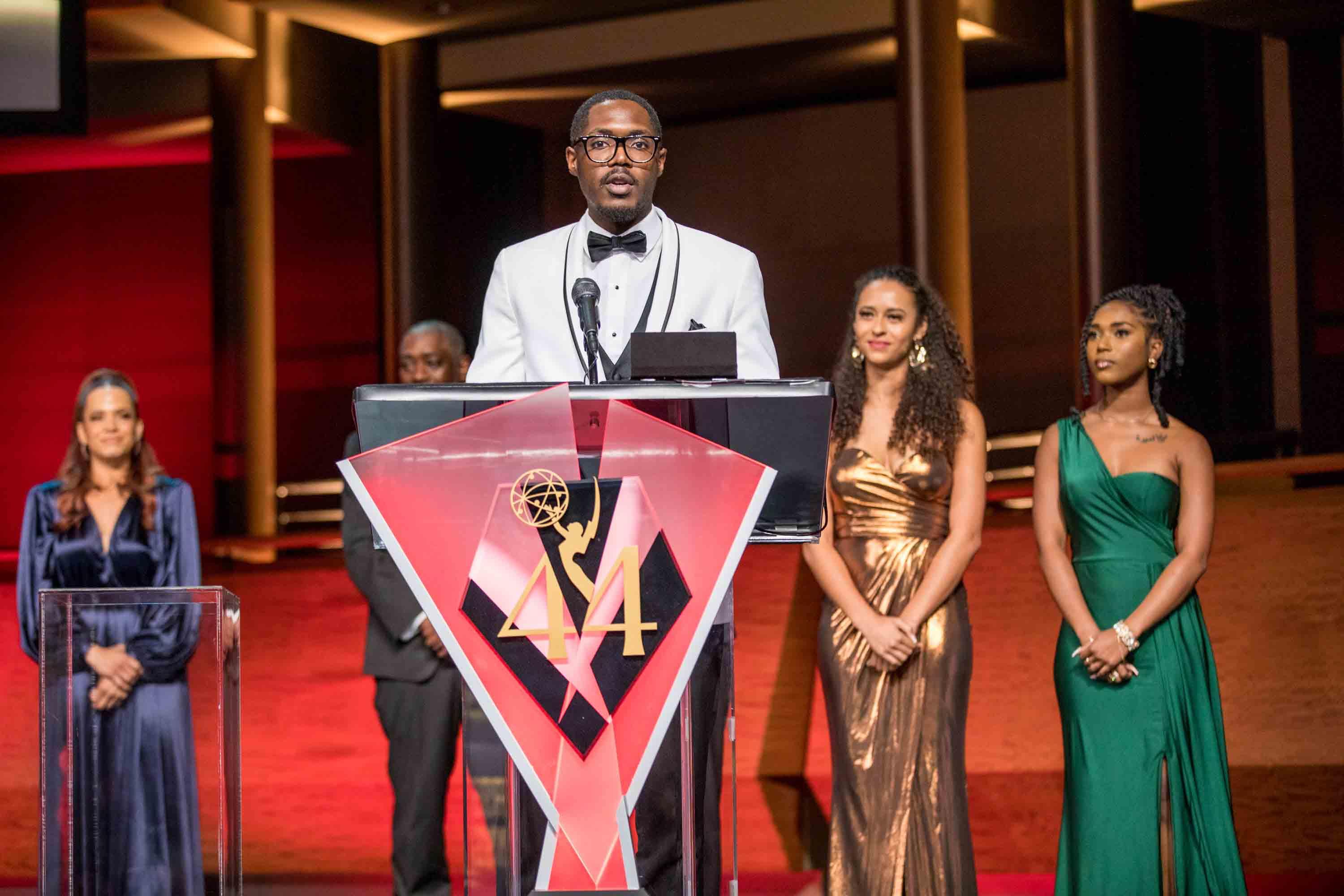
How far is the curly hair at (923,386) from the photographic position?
3225 mm

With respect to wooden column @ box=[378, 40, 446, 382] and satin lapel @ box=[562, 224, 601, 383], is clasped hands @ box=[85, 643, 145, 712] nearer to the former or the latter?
satin lapel @ box=[562, 224, 601, 383]

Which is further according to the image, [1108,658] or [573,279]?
[1108,658]

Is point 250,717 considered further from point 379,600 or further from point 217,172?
point 217,172

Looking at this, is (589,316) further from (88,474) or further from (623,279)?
(88,474)

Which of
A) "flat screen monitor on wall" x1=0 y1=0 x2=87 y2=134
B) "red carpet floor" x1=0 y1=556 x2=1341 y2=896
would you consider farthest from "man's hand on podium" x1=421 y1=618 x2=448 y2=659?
"flat screen monitor on wall" x1=0 y1=0 x2=87 y2=134

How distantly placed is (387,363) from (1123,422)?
502cm

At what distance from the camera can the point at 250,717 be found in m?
5.59

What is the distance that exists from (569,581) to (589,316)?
360mm

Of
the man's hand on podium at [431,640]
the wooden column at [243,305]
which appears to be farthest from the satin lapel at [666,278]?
the wooden column at [243,305]

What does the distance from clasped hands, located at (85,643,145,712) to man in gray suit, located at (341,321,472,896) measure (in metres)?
1.35

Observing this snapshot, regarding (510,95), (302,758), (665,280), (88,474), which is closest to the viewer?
(665,280)

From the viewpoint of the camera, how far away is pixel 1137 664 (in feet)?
10.3

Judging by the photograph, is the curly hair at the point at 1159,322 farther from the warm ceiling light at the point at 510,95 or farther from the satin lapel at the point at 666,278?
the warm ceiling light at the point at 510,95

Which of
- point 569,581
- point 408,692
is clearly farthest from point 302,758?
point 569,581
